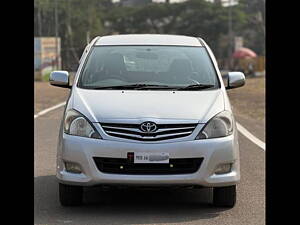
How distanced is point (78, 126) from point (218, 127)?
135 cm

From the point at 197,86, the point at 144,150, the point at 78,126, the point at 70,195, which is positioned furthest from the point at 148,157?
the point at 197,86

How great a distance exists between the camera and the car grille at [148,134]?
6797 mm

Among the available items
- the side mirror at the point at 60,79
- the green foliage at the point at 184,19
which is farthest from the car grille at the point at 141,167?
the green foliage at the point at 184,19

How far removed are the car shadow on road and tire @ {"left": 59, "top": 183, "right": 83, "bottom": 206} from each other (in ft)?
0.20

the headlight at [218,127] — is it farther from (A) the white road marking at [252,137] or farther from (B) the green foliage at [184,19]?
(B) the green foliage at [184,19]

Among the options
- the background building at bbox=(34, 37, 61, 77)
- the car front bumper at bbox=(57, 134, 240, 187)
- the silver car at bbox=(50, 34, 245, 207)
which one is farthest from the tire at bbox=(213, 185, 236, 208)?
the background building at bbox=(34, 37, 61, 77)

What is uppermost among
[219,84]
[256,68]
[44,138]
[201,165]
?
[219,84]

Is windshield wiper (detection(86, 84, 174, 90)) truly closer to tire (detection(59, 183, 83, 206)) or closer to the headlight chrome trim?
the headlight chrome trim

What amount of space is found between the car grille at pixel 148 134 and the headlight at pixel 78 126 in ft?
0.40

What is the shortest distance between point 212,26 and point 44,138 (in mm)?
76813
